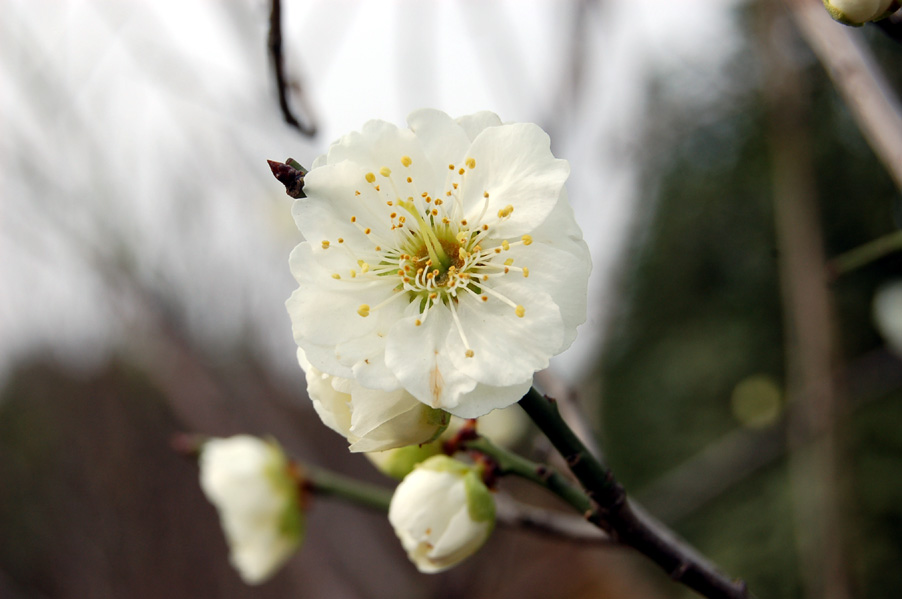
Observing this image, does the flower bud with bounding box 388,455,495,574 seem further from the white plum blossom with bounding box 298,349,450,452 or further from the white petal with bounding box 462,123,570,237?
the white petal with bounding box 462,123,570,237

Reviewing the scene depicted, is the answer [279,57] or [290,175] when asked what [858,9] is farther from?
[279,57]

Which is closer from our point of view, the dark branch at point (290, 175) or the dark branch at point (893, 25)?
the dark branch at point (290, 175)

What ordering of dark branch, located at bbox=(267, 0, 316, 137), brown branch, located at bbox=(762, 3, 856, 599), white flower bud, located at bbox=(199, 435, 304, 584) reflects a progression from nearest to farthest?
dark branch, located at bbox=(267, 0, 316, 137) < white flower bud, located at bbox=(199, 435, 304, 584) < brown branch, located at bbox=(762, 3, 856, 599)

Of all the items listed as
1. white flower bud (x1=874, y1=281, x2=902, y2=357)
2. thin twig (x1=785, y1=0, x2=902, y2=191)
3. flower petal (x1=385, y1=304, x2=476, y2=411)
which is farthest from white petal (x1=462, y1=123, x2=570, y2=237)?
white flower bud (x1=874, y1=281, x2=902, y2=357)

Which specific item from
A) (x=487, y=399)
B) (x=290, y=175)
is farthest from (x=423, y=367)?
(x=290, y=175)

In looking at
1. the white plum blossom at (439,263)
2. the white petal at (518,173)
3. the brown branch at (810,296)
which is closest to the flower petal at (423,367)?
the white plum blossom at (439,263)

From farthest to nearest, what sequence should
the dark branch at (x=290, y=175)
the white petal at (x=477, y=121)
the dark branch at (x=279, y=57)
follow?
1. the dark branch at (x=279, y=57)
2. the white petal at (x=477, y=121)
3. the dark branch at (x=290, y=175)

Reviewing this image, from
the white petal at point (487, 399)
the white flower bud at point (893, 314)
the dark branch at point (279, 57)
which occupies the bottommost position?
the white flower bud at point (893, 314)

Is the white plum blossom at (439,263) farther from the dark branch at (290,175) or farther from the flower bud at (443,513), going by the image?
the flower bud at (443,513)

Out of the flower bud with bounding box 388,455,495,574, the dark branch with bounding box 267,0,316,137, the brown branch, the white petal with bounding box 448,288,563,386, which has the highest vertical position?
the dark branch with bounding box 267,0,316,137
